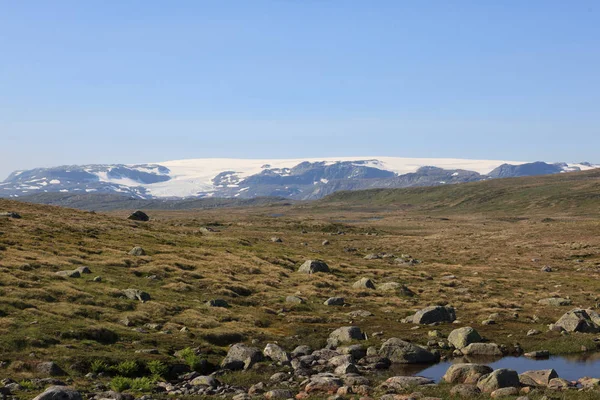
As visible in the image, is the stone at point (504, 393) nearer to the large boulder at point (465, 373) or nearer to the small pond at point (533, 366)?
the large boulder at point (465, 373)

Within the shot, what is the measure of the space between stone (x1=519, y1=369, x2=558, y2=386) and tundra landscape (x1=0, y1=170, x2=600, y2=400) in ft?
0.32

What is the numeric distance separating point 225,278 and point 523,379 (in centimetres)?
3792

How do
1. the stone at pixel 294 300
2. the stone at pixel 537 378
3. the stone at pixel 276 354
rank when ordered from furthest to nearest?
the stone at pixel 294 300 < the stone at pixel 276 354 < the stone at pixel 537 378

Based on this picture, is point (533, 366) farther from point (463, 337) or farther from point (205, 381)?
point (205, 381)

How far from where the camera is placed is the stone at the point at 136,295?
48884 mm

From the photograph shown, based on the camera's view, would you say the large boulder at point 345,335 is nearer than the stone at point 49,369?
No

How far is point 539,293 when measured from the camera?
217ft

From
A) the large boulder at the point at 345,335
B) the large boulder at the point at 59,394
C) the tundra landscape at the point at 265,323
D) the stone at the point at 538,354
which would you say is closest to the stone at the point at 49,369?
the tundra landscape at the point at 265,323

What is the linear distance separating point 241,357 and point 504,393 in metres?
16.3

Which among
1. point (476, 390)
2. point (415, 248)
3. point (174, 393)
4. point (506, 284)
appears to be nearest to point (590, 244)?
point (415, 248)

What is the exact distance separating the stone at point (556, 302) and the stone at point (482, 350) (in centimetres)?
2119

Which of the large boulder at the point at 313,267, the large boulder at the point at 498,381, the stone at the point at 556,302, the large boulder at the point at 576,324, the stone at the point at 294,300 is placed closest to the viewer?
the large boulder at the point at 498,381

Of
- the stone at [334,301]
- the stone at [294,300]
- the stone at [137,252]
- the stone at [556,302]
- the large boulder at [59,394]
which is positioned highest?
the large boulder at [59,394]

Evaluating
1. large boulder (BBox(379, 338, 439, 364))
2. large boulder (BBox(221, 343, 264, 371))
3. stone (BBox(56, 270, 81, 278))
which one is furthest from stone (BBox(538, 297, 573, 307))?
stone (BBox(56, 270, 81, 278))
